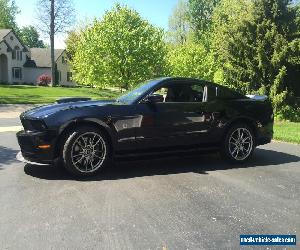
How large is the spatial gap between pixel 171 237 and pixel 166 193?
60.3 inches

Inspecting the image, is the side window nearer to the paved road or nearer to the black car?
the black car

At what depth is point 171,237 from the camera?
411 centimetres

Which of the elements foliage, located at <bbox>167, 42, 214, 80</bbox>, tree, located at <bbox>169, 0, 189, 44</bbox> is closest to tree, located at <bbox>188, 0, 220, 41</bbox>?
tree, located at <bbox>169, 0, 189, 44</bbox>

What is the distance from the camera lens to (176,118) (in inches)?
274

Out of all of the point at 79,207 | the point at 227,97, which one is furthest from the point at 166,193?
the point at 227,97

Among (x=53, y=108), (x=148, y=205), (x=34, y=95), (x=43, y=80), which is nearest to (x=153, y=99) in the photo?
(x=53, y=108)

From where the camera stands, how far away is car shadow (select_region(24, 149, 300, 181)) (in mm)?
6537

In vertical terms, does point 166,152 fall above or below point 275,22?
below

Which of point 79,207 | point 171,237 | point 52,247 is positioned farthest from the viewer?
point 79,207

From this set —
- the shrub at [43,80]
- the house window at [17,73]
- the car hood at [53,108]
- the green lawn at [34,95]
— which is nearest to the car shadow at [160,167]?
the car hood at [53,108]

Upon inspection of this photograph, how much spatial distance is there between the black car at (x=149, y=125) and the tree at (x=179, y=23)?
194ft

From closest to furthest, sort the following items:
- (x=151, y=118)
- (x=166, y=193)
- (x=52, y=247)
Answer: (x=52, y=247) → (x=166, y=193) → (x=151, y=118)

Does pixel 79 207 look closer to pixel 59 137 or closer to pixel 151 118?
→ pixel 59 137

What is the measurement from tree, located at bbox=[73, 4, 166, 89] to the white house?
94.1 feet
